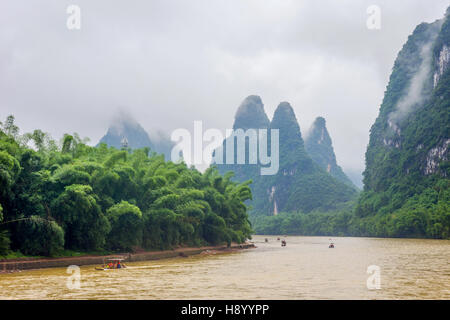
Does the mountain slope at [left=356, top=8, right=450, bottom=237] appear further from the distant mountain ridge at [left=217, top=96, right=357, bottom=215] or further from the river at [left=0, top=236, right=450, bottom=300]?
the river at [left=0, top=236, right=450, bottom=300]

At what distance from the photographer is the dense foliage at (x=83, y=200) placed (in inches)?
872

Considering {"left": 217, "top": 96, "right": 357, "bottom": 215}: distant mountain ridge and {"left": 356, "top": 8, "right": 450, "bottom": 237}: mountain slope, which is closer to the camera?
{"left": 356, "top": 8, "right": 450, "bottom": 237}: mountain slope

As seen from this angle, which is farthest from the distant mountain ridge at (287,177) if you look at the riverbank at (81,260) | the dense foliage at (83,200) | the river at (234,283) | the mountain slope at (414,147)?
the river at (234,283)

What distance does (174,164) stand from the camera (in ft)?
134

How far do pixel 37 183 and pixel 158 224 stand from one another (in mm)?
10395

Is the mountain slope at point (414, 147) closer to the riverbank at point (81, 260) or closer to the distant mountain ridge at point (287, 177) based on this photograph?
the distant mountain ridge at point (287, 177)

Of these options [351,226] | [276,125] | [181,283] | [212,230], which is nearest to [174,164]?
[212,230]

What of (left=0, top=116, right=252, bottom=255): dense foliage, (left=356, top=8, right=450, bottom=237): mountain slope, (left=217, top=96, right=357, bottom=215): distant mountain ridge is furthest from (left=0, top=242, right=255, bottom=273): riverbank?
(left=217, top=96, right=357, bottom=215): distant mountain ridge

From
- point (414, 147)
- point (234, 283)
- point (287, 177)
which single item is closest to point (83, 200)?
point (234, 283)

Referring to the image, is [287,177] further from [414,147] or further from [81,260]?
[81,260]

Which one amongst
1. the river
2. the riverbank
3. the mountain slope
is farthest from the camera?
the mountain slope

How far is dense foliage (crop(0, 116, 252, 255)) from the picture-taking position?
872 inches

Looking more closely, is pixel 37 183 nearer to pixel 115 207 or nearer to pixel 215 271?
pixel 115 207

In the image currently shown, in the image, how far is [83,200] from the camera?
22.9 m
